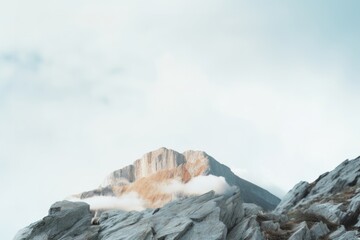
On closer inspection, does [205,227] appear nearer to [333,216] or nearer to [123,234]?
[123,234]

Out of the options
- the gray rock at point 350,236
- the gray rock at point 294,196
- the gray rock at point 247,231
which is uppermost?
the gray rock at point 247,231

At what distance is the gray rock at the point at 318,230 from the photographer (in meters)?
44.7

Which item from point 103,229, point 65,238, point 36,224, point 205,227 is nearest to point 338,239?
point 205,227

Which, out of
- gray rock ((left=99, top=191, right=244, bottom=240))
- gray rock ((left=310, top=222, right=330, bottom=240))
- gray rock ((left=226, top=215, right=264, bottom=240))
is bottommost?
gray rock ((left=310, top=222, right=330, bottom=240))

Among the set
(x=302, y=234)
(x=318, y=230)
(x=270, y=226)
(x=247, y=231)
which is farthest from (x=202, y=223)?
(x=318, y=230)

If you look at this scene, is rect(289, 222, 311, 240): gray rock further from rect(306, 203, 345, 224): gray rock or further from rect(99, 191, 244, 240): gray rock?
rect(306, 203, 345, 224): gray rock

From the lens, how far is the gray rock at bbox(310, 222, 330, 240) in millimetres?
44656

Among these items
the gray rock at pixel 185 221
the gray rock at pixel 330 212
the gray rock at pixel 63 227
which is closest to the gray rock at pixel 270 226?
the gray rock at pixel 185 221

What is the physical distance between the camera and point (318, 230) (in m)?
45.4

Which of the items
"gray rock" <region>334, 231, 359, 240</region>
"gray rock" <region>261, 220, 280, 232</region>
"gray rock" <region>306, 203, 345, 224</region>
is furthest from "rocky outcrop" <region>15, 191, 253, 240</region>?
"gray rock" <region>306, 203, 345, 224</region>

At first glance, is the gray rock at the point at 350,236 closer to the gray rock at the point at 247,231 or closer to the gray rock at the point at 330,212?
the gray rock at the point at 330,212

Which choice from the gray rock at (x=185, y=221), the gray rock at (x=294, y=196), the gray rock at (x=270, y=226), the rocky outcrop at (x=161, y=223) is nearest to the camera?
the gray rock at (x=185, y=221)

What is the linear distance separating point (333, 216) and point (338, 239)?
8.64 metres

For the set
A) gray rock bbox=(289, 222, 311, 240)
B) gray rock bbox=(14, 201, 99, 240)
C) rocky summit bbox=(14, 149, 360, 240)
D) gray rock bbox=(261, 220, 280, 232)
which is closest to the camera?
rocky summit bbox=(14, 149, 360, 240)
